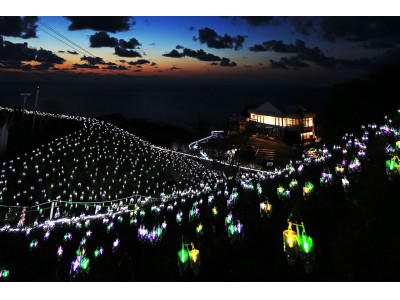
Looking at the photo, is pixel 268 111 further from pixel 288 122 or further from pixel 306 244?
pixel 306 244

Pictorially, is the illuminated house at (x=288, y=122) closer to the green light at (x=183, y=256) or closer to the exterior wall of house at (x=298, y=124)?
the exterior wall of house at (x=298, y=124)

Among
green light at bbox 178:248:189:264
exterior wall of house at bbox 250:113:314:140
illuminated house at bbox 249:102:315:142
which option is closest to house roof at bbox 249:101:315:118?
illuminated house at bbox 249:102:315:142

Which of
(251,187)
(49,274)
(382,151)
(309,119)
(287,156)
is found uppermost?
(309,119)

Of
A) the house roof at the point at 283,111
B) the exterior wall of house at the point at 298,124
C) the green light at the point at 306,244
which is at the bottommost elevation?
the green light at the point at 306,244

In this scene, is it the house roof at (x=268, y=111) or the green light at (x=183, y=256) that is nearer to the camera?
the green light at (x=183, y=256)

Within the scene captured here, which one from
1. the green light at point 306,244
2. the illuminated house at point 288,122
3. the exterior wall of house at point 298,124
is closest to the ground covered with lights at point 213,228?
the green light at point 306,244

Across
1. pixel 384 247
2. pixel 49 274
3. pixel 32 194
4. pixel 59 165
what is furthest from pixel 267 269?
pixel 59 165

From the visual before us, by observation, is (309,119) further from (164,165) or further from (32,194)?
(32,194)
